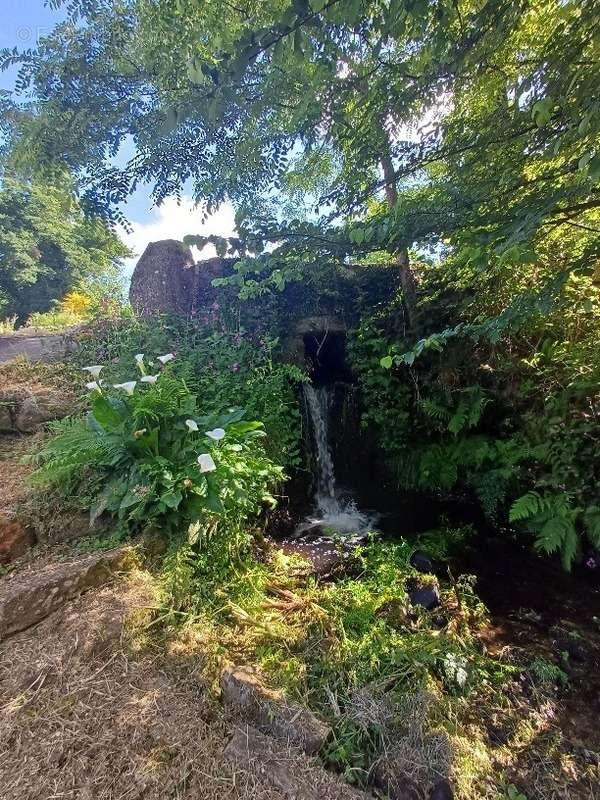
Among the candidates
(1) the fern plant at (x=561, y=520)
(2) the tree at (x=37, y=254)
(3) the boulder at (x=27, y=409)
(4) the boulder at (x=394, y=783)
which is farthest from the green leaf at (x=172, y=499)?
(2) the tree at (x=37, y=254)

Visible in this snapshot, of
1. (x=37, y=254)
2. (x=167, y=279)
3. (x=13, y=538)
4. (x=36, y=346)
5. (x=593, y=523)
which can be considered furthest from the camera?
(x=37, y=254)

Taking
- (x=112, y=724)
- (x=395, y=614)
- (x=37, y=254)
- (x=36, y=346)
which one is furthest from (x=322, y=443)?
(x=37, y=254)

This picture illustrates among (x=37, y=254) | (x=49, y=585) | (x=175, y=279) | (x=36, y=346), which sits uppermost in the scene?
(x=37, y=254)

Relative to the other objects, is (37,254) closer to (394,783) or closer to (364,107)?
(364,107)

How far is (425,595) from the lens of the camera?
9.09 ft

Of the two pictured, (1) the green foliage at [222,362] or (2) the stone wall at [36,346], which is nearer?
(1) the green foliage at [222,362]

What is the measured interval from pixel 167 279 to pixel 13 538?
4.19 meters

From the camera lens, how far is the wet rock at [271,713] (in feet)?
5.29

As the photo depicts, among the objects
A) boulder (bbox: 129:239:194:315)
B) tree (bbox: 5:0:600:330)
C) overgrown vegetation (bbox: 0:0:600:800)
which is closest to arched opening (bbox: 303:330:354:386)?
overgrown vegetation (bbox: 0:0:600:800)

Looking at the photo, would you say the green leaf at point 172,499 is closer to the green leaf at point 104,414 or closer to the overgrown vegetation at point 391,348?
the overgrown vegetation at point 391,348

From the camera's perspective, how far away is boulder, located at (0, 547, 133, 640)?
190cm

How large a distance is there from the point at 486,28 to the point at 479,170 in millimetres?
701

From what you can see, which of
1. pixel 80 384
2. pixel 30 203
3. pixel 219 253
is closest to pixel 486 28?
pixel 219 253

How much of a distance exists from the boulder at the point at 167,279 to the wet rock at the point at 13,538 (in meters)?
3.67
